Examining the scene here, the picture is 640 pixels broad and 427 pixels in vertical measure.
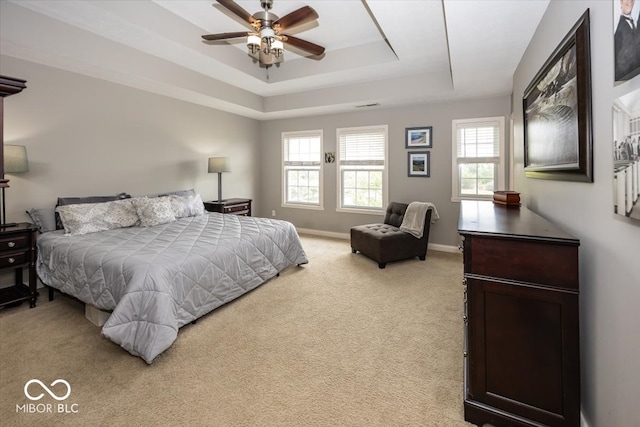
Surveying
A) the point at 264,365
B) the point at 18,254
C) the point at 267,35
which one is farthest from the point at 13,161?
the point at 264,365

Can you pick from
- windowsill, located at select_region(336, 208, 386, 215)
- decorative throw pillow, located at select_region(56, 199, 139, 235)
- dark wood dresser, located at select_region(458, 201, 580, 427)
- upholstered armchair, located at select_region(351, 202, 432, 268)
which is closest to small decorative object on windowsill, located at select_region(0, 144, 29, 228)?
decorative throw pillow, located at select_region(56, 199, 139, 235)

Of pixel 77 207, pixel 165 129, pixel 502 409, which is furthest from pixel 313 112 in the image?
pixel 502 409

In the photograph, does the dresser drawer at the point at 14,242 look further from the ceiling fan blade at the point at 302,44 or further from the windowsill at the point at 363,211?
the windowsill at the point at 363,211

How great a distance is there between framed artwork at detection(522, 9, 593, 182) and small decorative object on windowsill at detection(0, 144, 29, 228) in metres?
4.54

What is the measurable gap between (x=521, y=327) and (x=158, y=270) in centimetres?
231

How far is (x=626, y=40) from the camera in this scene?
1.05 metres

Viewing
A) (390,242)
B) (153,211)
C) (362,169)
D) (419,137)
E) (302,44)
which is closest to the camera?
(302,44)

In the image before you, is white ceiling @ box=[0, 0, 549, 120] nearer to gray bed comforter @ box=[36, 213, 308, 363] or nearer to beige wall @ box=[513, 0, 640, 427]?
beige wall @ box=[513, 0, 640, 427]

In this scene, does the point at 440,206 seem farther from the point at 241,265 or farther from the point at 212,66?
the point at 212,66

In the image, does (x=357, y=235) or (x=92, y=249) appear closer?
(x=92, y=249)

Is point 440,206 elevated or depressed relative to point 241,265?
elevated

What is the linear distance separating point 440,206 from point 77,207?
496 cm

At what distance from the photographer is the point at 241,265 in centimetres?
305

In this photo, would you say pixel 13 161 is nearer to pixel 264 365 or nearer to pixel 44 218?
pixel 44 218
